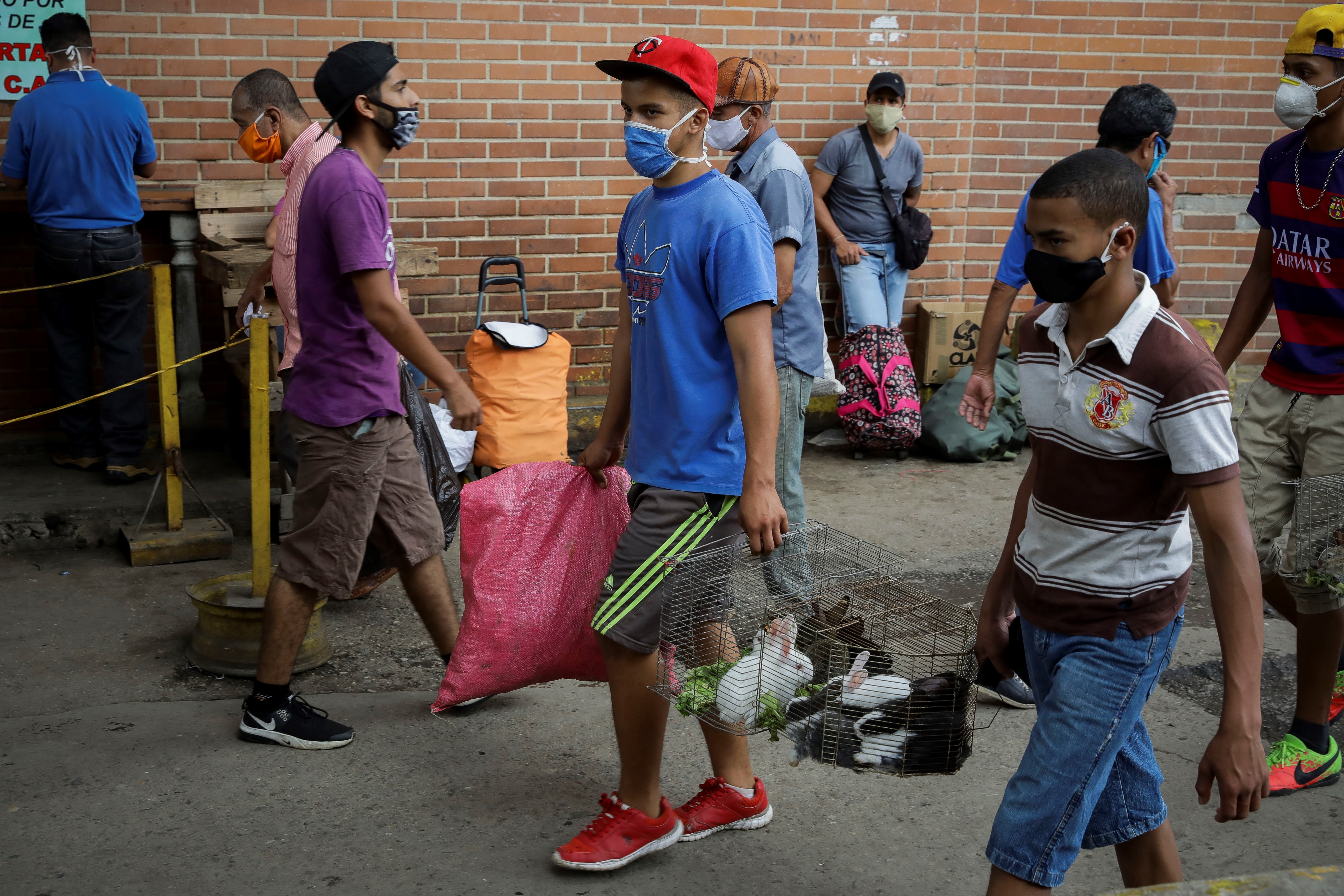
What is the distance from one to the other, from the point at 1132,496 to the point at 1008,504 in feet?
14.7

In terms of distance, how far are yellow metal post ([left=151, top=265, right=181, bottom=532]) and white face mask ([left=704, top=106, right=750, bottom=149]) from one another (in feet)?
6.95

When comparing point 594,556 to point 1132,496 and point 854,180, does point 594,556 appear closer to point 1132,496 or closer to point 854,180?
point 1132,496

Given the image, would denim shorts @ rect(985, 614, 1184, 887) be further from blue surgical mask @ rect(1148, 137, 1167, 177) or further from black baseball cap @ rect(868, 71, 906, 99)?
black baseball cap @ rect(868, 71, 906, 99)

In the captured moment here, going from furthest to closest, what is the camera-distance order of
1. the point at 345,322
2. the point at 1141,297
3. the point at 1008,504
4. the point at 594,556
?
the point at 1008,504 → the point at 345,322 → the point at 594,556 → the point at 1141,297

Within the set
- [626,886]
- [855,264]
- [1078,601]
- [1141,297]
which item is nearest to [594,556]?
[626,886]

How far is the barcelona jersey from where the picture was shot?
3.66 metres

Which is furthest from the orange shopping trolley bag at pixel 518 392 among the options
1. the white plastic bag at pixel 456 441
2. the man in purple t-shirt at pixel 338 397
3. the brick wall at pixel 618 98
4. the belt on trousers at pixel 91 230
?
the man in purple t-shirt at pixel 338 397

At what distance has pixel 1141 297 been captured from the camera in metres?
2.32

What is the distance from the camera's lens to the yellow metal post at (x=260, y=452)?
425 centimetres

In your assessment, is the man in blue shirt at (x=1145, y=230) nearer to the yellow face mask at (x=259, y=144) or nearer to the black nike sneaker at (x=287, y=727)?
the black nike sneaker at (x=287, y=727)

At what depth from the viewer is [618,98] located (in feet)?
23.8

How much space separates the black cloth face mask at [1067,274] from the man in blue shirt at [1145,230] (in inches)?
65.0

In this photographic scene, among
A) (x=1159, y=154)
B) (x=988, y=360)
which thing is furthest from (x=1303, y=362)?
(x=1159, y=154)

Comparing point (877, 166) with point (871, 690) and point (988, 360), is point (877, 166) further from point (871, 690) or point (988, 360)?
point (871, 690)
